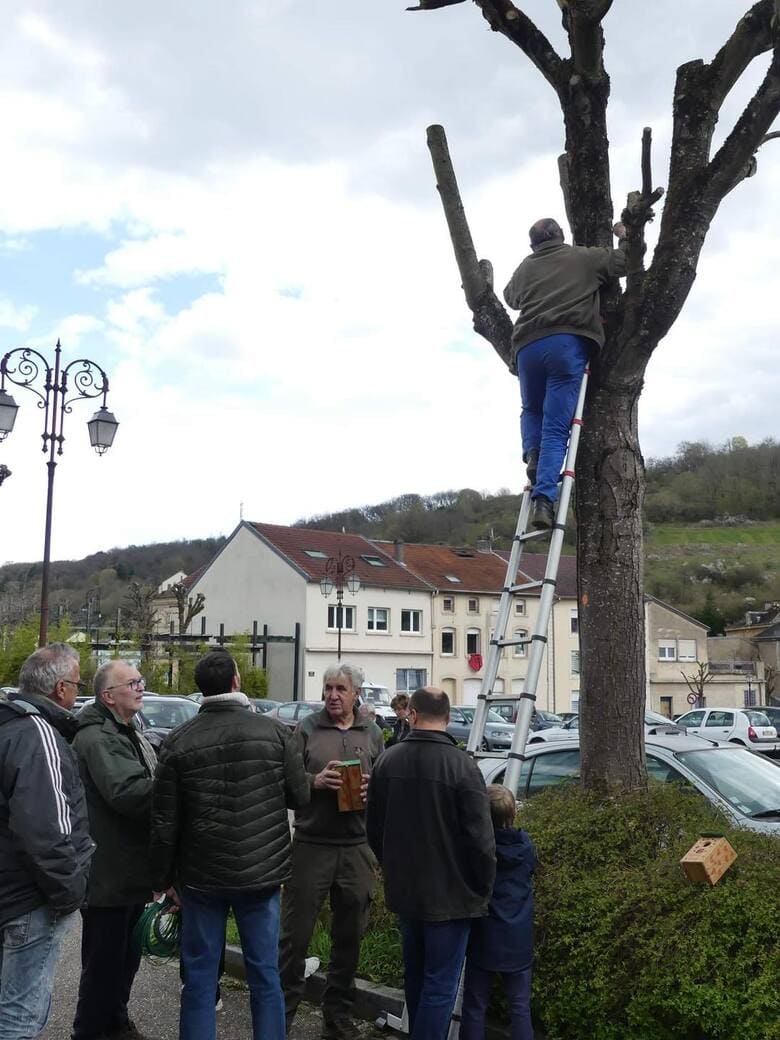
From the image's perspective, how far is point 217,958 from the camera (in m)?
4.84

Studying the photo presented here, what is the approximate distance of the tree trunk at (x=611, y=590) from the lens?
255 inches

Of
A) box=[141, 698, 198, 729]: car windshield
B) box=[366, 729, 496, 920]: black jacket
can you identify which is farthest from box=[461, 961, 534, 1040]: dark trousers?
box=[141, 698, 198, 729]: car windshield

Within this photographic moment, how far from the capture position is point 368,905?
5.75 meters

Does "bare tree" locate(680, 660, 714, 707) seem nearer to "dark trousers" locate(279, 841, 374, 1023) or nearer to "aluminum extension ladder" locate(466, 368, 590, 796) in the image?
"aluminum extension ladder" locate(466, 368, 590, 796)

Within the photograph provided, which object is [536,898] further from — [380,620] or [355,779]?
[380,620]

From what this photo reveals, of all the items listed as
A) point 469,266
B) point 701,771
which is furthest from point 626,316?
point 701,771

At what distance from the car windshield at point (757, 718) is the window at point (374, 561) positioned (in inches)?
984

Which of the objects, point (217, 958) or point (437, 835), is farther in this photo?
point (217, 958)

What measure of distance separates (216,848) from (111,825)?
0.85m

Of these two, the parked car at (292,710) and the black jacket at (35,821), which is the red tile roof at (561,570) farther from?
the black jacket at (35,821)

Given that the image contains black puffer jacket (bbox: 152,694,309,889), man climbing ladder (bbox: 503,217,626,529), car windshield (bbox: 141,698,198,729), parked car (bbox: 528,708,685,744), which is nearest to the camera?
black puffer jacket (bbox: 152,694,309,889)

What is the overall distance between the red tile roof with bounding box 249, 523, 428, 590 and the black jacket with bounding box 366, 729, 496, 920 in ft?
150

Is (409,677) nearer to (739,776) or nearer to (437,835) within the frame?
(739,776)

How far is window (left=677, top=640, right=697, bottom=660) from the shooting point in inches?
2463
